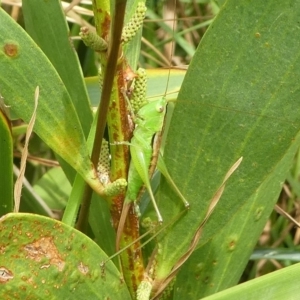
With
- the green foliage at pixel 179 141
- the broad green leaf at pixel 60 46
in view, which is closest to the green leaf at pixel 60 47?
the broad green leaf at pixel 60 46

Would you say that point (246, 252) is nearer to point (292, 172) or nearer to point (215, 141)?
point (215, 141)

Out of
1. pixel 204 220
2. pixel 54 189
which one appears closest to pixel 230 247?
pixel 204 220

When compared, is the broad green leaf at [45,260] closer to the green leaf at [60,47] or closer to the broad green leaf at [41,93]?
the broad green leaf at [41,93]

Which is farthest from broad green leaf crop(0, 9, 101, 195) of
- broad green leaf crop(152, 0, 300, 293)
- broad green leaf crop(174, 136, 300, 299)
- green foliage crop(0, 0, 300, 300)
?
broad green leaf crop(174, 136, 300, 299)

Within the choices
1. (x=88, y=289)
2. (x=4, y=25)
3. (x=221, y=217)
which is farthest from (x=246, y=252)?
(x=4, y=25)

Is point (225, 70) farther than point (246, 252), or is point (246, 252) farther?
point (246, 252)

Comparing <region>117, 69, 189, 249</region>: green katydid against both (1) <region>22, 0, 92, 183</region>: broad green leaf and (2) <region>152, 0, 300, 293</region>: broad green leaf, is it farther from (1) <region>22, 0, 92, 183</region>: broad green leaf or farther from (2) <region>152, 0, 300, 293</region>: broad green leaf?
(1) <region>22, 0, 92, 183</region>: broad green leaf
